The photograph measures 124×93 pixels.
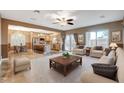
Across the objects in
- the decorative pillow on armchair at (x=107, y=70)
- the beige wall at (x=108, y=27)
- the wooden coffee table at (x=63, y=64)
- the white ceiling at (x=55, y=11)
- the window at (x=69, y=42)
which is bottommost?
the wooden coffee table at (x=63, y=64)

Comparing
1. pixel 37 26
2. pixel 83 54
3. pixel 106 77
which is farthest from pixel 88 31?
pixel 106 77

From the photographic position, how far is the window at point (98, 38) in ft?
21.0

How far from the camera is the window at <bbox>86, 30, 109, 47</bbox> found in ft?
21.0

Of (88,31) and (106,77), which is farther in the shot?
(88,31)

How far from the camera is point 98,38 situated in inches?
268

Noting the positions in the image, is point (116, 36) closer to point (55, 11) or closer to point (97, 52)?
point (97, 52)

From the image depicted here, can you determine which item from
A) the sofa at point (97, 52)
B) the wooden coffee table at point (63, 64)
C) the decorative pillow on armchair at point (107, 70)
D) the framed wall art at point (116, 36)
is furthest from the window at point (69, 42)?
the decorative pillow on armchair at point (107, 70)

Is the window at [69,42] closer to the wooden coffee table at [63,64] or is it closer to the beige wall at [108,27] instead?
the beige wall at [108,27]

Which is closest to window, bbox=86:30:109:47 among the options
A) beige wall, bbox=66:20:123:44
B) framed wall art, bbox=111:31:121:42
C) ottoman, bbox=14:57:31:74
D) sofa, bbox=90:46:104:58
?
beige wall, bbox=66:20:123:44

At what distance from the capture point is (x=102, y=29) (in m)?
6.25

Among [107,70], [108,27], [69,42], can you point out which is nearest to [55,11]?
[107,70]

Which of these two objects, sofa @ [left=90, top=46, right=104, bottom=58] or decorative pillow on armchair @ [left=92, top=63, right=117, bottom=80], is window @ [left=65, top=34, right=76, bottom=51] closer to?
sofa @ [left=90, top=46, right=104, bottom=58]
